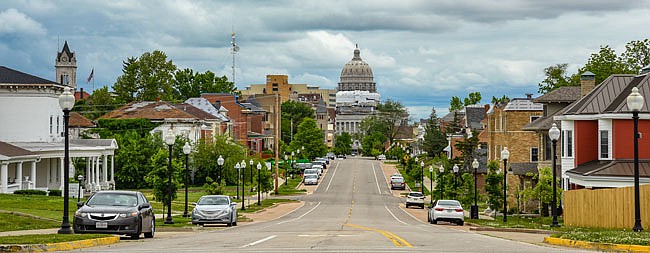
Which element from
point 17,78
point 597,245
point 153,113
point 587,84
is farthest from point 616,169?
point 153,113

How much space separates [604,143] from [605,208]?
10.7 m

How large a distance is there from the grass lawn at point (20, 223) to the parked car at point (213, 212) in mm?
5502

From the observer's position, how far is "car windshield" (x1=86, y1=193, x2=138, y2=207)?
26.0m

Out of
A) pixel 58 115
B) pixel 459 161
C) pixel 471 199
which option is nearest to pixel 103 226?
pixel 471 199

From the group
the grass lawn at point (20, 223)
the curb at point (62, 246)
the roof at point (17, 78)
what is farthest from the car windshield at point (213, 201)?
the roof at point (17, 78)

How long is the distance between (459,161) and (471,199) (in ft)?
96.1

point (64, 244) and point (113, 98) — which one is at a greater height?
point (113, 98)

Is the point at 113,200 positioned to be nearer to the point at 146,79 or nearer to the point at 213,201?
the point at 213,201

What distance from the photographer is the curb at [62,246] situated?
1992 centimetres

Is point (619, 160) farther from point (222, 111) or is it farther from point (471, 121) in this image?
point (222, 111)

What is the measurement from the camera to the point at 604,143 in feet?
144

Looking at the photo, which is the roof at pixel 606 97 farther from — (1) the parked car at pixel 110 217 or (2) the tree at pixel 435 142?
(2) the tree at pixel 435 142

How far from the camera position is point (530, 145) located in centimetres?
6538

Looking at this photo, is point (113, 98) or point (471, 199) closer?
point (471, 199)
